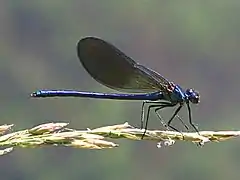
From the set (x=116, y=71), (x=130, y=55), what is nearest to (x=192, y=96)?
(x=116, y=71)

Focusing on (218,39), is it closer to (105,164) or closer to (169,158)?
(169,158)

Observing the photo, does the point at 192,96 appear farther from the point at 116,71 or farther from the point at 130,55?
the point at 130,55

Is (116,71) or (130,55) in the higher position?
(116,71)

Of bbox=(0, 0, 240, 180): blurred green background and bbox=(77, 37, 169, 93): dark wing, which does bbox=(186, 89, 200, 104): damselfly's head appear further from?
bbox=(0, 0, 240, 180): blurred green background

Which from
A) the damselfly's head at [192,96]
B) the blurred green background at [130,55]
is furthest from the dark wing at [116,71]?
the blurred green background at [130,55]

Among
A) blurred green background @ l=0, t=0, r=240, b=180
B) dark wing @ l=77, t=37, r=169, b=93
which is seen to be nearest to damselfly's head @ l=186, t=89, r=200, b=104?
dark wing @ l=77, t=37, r=169, b=93

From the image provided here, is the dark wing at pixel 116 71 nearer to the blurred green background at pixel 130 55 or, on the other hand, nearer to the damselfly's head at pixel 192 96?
the damselfly's head at pixel 192 96
